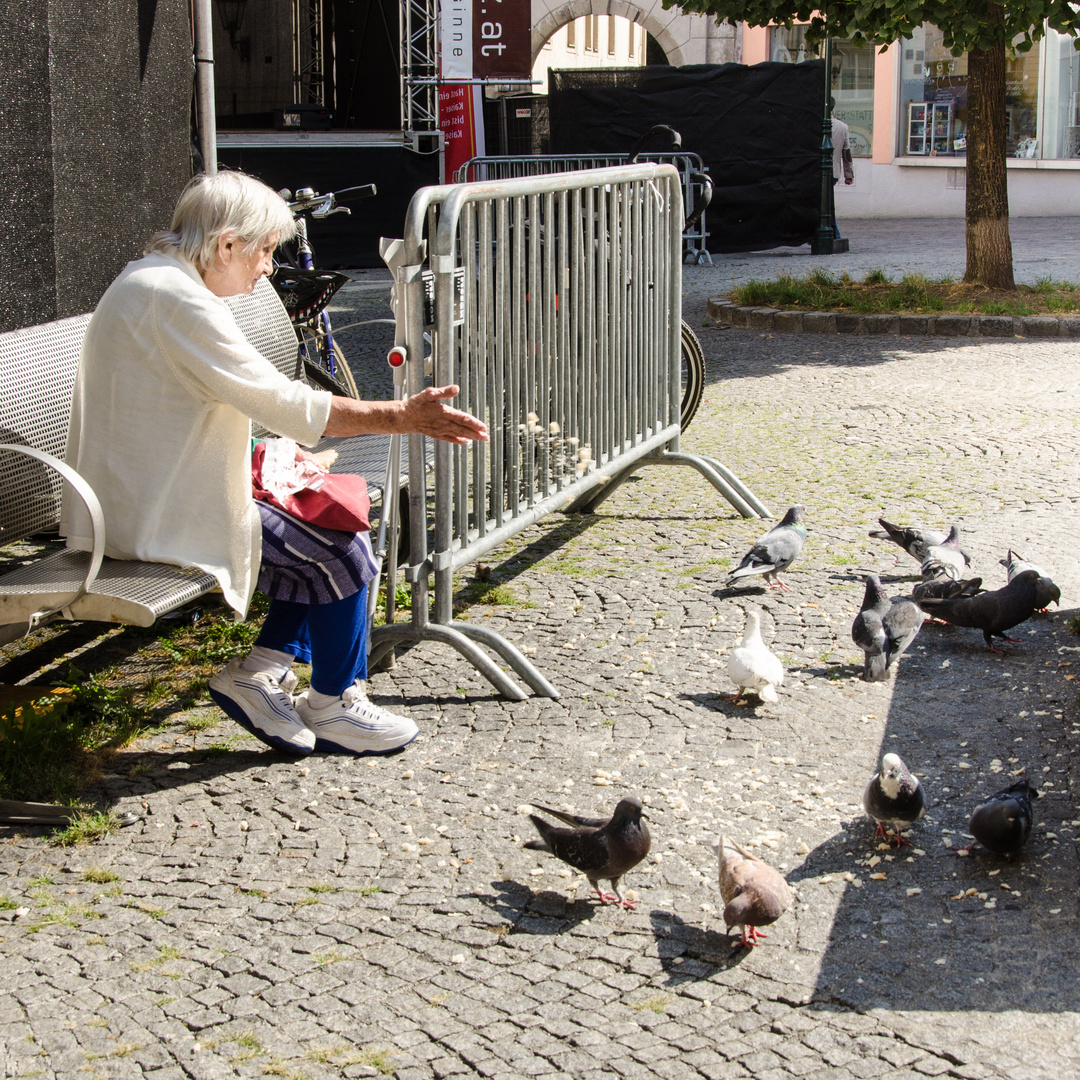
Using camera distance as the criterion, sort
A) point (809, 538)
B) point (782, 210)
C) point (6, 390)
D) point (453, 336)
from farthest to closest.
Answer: point (782, 210), point (809, 538), point (453, 336), point (6, 390)

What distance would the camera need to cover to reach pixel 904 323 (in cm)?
1266

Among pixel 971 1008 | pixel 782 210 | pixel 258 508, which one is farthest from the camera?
pixel 782 210

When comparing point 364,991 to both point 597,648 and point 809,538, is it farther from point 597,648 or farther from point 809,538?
point 809,538

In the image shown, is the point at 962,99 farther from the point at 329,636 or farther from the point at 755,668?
the point at 329,636

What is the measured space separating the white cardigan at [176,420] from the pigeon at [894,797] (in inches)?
68.3

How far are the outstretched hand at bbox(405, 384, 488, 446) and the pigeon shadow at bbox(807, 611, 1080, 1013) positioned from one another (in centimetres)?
147

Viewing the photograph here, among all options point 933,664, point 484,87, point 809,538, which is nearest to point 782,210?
point 484,87

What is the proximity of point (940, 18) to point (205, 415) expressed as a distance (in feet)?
32.5

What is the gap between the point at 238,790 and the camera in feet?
12.7

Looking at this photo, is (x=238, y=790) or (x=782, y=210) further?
(x=782, y=210)

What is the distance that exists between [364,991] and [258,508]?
148 centimetres

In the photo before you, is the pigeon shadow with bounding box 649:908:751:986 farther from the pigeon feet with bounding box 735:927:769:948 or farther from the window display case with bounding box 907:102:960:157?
the window display case with bounding box 907:102:960:157

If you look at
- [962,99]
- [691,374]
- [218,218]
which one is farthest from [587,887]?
[962,99]

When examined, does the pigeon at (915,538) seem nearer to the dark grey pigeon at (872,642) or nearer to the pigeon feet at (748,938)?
the dark grey pigeon at (872,642)
